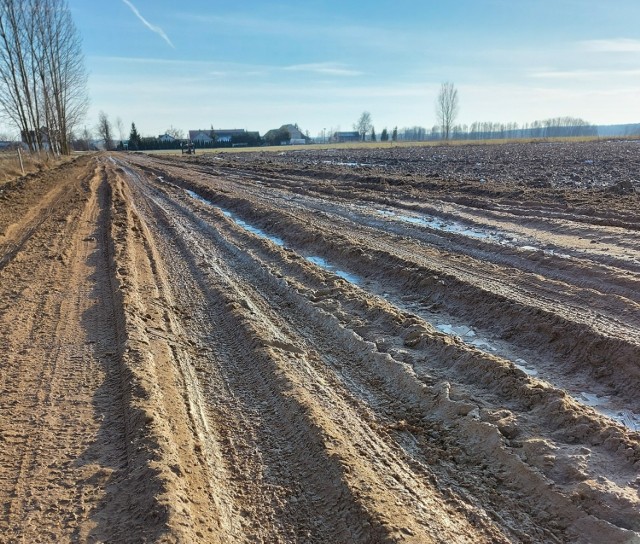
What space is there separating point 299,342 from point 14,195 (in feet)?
51.8

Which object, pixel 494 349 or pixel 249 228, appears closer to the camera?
pixel 494 349

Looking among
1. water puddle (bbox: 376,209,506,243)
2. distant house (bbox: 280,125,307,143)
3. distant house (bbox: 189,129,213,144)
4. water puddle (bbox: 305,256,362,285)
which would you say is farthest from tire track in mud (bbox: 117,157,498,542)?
distant house (bbox: 280,125,307,143)

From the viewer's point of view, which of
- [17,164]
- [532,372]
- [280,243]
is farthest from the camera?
[17,164]

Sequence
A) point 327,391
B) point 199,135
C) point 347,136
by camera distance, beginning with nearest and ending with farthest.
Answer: point 327,391 < point 199,135 < point 347,136

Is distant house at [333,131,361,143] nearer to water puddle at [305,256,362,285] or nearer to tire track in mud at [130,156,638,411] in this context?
water puddle at [305,256,362,285]

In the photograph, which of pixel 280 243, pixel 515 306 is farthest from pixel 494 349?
pixel 280 243

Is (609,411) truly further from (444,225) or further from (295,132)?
(295,132)

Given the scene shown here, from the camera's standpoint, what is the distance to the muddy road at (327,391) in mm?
2801

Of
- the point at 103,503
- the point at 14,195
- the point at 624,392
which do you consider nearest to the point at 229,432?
the point at 103,503

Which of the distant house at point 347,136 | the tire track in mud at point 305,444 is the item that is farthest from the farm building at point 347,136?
the tire track in mud at point 305,444

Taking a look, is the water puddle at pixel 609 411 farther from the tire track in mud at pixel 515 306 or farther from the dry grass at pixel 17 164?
the dry grass at pixel 17 164

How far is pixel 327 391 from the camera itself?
419 centimetres

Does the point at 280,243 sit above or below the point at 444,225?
below

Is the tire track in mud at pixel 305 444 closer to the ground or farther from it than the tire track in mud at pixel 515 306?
closer to the ground
